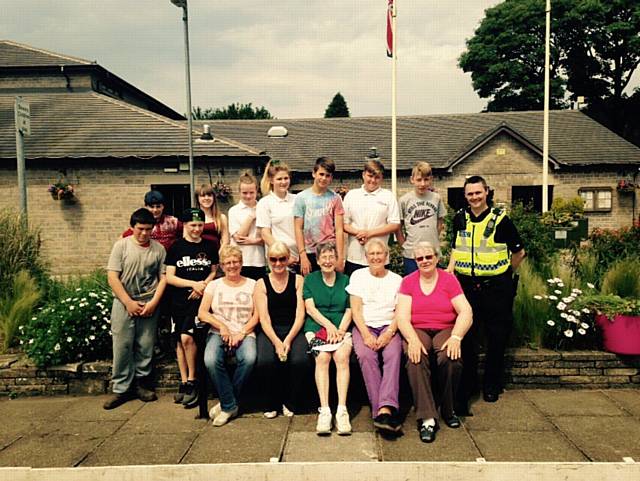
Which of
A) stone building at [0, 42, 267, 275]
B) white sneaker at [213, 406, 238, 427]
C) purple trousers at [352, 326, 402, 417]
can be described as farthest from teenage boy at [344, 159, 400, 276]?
stone building at [0, 42, 267, 275]

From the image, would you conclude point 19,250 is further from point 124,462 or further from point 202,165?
point 202,165

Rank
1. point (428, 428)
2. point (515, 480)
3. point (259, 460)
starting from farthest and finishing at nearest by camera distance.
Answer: point (428, 428)
point (259, 460)
point (515, 480)

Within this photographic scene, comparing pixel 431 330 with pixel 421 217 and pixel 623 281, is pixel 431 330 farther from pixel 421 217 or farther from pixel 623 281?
pixel 623 281

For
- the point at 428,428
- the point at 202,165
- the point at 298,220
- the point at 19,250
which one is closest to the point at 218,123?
the point at 202,165

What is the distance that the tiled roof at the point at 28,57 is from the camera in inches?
731

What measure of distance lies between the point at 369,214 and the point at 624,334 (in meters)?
2.52

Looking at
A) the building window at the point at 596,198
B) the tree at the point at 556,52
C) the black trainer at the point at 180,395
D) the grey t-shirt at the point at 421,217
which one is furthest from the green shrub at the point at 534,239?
the tree at the point at 556,52

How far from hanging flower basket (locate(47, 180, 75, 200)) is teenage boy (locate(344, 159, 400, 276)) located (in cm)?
1194

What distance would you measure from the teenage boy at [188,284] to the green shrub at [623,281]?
3.97 meters

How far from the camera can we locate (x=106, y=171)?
14.6 m

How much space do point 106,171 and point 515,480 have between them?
45.9 feet

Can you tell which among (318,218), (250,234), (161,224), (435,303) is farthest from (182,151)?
(435,303)

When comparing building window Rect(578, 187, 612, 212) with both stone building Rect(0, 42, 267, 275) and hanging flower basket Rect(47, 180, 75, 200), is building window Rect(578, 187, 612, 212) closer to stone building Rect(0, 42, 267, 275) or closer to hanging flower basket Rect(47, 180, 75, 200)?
stone building Rect(0, 42, 267, 275)

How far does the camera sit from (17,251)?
6109mm
